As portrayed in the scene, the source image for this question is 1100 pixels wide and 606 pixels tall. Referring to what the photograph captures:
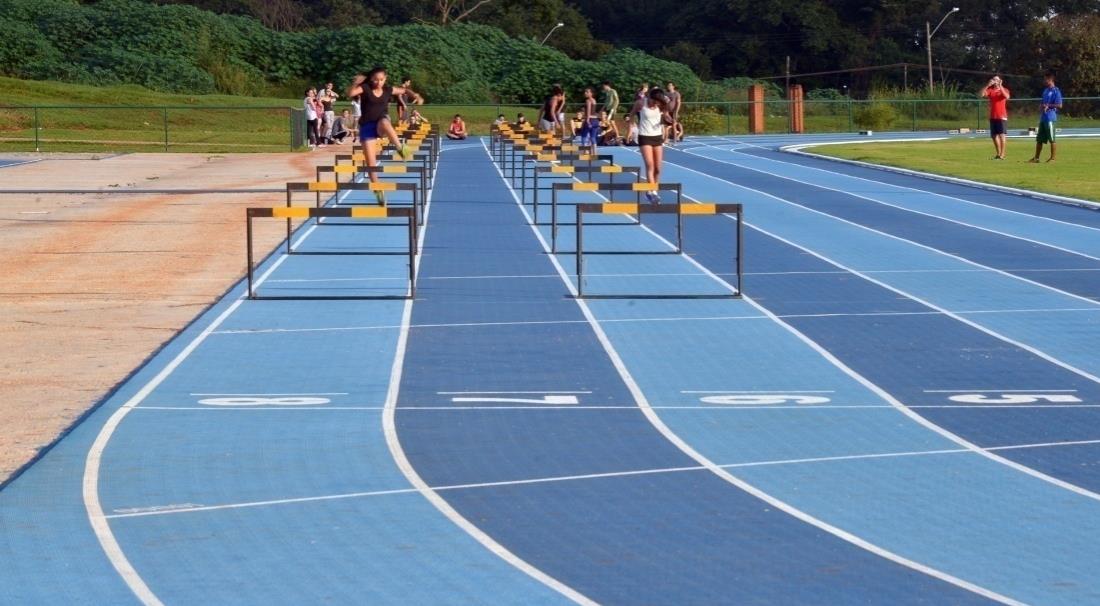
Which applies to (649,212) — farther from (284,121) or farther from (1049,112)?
(284,121)

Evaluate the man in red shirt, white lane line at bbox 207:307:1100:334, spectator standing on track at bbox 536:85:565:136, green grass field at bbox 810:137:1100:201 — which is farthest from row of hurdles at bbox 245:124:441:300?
the man in red shirt

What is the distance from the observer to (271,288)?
594 inches

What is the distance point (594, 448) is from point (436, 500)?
1.32 meters

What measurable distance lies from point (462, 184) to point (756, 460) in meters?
23.6

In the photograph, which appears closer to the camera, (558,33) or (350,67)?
(350,67)

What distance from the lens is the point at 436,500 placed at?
24.2ft

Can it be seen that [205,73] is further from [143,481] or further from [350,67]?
[143,481]

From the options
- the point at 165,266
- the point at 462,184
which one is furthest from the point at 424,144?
the point at 165,266

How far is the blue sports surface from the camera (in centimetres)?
624

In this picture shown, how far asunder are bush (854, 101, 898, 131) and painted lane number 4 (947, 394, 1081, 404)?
57.4 meters

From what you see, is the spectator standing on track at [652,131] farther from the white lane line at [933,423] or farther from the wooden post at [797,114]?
the wooden post at [797,114]

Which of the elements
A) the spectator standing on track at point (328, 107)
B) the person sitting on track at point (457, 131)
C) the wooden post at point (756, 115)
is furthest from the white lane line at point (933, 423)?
the wooden post at point (756, 115)

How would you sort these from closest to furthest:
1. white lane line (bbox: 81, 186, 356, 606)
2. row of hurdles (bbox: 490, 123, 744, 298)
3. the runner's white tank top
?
Result: white lane line (bbox: 81, 186, 356, 606)
row of hurdles (bbox: 490, 123, 744, 298)
the runner's white tank top

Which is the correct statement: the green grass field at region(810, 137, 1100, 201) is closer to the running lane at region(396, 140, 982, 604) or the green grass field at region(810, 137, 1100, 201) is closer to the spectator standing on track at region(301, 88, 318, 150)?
the spectator standing on track at region(301, 88, 318, 150)
